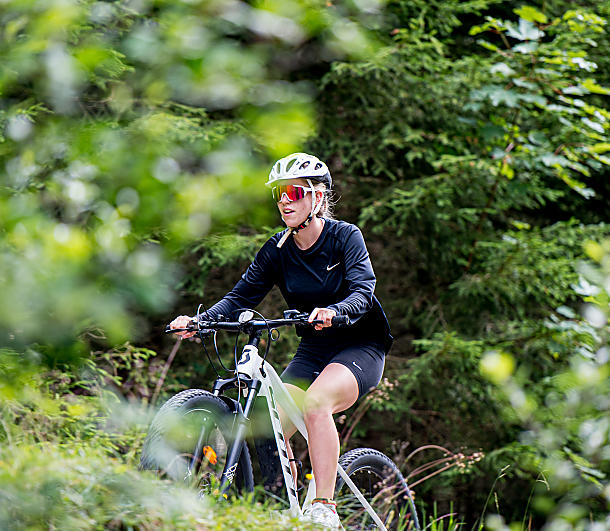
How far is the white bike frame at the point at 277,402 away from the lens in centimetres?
340

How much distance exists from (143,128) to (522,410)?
1.19 meters

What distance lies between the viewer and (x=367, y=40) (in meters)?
1.69

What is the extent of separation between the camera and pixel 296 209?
3672 millimetres

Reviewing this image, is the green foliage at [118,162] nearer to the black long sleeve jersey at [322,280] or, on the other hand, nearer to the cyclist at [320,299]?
the cyclist at [320,299]

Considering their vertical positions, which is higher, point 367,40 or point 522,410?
point 367,40

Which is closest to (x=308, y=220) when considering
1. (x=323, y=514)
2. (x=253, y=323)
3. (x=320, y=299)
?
(x=320, y=299)

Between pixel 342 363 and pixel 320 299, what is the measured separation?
328mm

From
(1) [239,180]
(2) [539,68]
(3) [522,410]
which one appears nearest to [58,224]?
(1) [239,180]

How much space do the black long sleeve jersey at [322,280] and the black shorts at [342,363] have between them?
0.14ft

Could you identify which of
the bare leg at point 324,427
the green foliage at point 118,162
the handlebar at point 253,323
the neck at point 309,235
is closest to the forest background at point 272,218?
the green foliage at point 118,162

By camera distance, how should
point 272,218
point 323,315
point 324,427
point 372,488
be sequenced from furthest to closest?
point 372,488
point 324,427
point 323,315
point 272,218

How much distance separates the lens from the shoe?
324 centimetres

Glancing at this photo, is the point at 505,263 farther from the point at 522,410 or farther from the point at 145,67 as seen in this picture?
the point at 145,67

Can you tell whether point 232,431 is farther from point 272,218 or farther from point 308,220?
point 272,218
